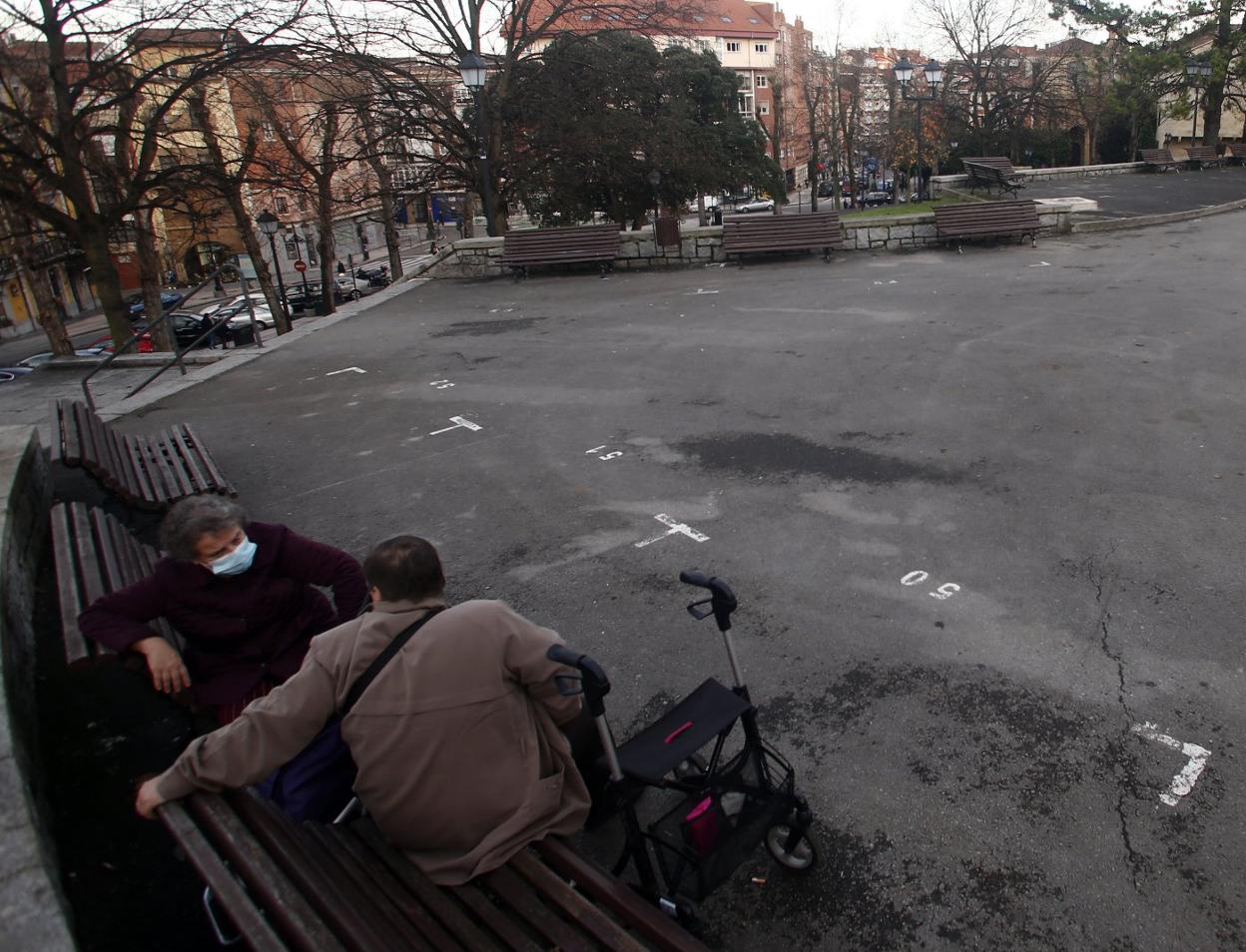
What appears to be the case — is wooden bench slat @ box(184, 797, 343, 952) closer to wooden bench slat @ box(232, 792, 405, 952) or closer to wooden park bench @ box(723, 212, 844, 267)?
wooden bench slat @ box(232, 792, 405, 952)

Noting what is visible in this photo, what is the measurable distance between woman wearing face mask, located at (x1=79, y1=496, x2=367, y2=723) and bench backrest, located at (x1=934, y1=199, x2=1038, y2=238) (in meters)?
15.1

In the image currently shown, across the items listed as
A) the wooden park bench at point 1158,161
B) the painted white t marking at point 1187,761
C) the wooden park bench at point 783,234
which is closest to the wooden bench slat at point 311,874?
the painted white t marking at point 1187,761

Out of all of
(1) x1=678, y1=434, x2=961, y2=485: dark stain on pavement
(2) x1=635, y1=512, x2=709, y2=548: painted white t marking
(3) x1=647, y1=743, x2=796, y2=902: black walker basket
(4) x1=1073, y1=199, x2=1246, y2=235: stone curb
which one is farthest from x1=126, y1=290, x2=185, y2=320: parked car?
(3) x1=647, y1=743, x2=796, y2=902: black walker basket

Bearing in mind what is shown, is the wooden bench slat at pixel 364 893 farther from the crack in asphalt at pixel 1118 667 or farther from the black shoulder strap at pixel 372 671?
the crack in asphalt at pixel 1118 667

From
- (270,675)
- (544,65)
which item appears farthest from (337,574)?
(544,65)

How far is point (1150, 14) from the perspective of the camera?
108ft

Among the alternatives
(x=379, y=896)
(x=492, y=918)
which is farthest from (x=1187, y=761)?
(x=379, y=896)

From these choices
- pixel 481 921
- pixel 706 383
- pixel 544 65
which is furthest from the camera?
pixel 544 65

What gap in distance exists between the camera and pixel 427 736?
241 centimetres

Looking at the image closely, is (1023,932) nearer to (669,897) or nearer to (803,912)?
(803,912)

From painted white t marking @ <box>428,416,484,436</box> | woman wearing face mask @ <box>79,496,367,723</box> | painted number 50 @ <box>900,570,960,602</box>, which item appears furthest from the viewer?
painted white t marking @ <box>428,416,484,436</box>

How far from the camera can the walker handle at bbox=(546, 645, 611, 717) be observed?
236 centimetres

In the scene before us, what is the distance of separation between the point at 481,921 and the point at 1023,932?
67.5 inches

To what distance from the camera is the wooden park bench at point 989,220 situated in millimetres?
15664
